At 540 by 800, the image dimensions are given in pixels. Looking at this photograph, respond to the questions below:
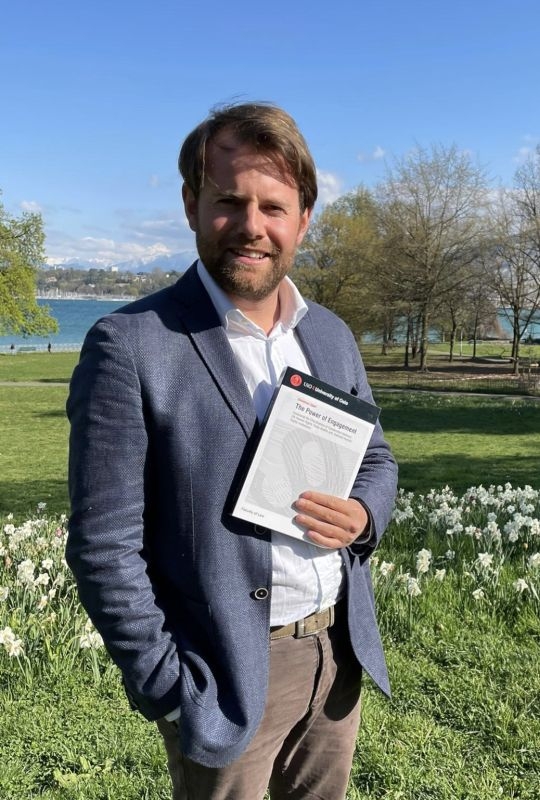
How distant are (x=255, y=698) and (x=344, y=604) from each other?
41 centimetres

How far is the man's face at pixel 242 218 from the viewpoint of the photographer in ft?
5.89

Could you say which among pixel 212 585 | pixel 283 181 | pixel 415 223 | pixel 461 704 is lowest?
pixel 461 704

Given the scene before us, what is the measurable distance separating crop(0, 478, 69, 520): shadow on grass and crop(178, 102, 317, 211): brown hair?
280 inches

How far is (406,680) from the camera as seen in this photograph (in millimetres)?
3688

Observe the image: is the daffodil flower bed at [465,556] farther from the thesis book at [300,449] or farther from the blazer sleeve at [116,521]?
the blazer sleeve at [116,521]

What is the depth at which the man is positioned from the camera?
161cm

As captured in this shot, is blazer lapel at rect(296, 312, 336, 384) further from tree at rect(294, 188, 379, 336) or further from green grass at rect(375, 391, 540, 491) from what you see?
tree at rect(294, 188, 379, 336)

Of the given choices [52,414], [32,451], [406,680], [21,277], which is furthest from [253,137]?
[21,277]

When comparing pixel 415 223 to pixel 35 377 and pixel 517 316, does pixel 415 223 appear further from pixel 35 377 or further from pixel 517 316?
pixel 35 377

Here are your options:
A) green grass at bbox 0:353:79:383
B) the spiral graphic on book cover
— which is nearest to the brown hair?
the spiral graphic on book cover

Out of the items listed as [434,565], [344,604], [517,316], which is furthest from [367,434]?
[517,316]

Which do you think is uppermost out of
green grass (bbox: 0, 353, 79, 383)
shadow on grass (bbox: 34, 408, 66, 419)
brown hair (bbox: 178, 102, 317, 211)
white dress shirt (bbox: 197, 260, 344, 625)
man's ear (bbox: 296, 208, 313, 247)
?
brown hair (bbox: 178, 102, 317, 211)

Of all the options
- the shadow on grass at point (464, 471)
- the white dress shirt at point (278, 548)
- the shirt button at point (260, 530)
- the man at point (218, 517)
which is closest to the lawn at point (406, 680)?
the man at point (218, 517)

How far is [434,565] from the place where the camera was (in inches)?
204
